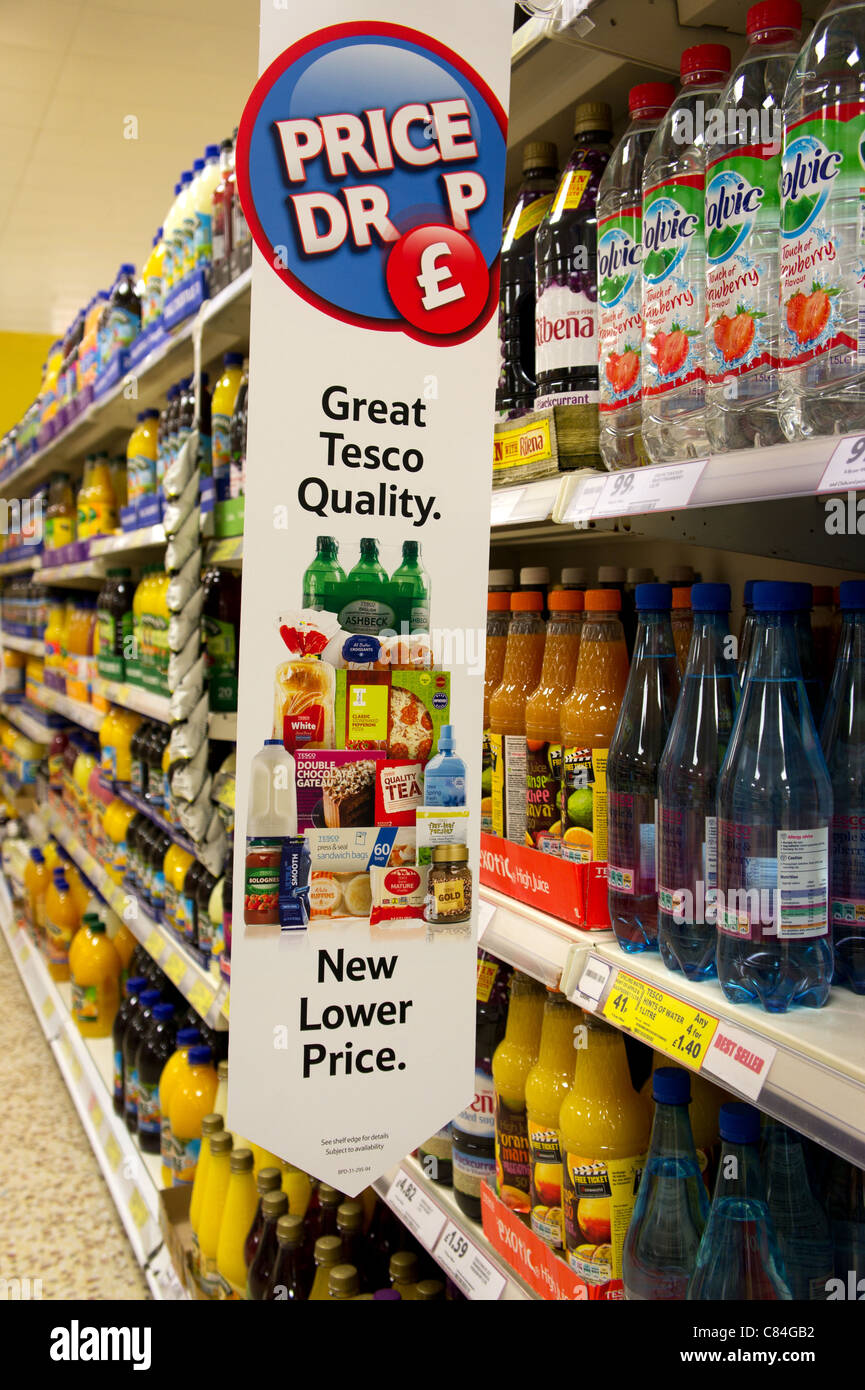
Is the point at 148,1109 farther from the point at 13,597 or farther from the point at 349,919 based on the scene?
the point at 13,597

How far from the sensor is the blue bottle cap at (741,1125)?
3.50 feet

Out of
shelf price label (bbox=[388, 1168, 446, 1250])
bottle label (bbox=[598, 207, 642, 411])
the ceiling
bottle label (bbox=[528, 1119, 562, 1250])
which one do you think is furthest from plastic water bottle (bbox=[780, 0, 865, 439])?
the ceiling

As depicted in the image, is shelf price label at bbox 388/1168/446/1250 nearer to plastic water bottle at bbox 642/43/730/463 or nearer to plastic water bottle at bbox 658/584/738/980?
Answer: plastic water bottle at bbox 658/584/738/980

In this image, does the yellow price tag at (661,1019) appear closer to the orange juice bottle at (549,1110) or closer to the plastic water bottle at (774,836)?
the plastic water bottle at (774,836)

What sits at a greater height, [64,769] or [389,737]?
[389,737]

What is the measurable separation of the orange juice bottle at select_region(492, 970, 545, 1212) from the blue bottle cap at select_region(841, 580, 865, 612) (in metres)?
0.71

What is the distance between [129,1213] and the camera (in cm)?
280

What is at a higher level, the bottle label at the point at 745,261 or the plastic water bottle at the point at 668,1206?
the bottle label at the point at 745,261

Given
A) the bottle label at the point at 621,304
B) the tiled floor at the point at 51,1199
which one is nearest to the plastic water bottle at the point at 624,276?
the bottle label at the point at 621,304

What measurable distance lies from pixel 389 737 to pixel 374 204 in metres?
0.49

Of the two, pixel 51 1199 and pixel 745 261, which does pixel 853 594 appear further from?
pixel 51 1199

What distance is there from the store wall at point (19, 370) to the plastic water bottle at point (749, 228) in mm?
8966

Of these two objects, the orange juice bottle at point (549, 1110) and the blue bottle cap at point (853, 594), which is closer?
the blue bottle cap at point (853, 594)
